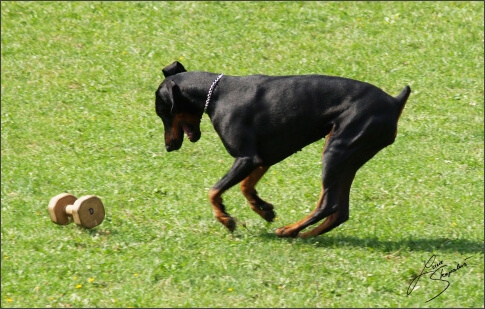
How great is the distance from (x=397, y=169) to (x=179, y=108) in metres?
3.45

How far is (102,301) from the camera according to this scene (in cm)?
802

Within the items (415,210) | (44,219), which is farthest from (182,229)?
(415,210)

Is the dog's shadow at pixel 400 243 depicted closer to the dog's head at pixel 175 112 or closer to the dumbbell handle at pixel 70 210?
the dog's head at pixel 175 112

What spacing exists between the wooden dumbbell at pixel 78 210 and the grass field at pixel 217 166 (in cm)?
15

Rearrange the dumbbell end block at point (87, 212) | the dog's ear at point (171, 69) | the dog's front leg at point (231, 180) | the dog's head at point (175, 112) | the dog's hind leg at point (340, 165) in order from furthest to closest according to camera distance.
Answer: the dog's ear at point (171, 69), the dog's head at point (175, 112), the dumbbell end block at point (87, 212), the dog's front leg at point (231, 180), the dog's hind leg at point (340, 165)

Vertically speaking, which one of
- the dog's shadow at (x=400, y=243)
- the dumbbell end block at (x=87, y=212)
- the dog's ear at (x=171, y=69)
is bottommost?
the dog's shadow at (x=400, y=243)

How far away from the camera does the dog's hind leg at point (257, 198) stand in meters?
9.73

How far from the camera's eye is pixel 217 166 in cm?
1210

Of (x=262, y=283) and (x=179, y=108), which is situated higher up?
(x=179, y=108)

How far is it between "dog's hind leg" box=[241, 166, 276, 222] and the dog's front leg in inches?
20.0

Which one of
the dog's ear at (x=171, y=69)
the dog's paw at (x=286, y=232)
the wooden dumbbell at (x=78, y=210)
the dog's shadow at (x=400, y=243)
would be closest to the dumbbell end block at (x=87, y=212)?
the wooden dumbbell at (x=78, y=210)

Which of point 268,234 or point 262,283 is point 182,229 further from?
point 262,283

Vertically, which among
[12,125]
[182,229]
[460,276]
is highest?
[12,125]

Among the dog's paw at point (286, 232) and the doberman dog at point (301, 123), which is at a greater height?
the doberman dog at point (301, 123)
